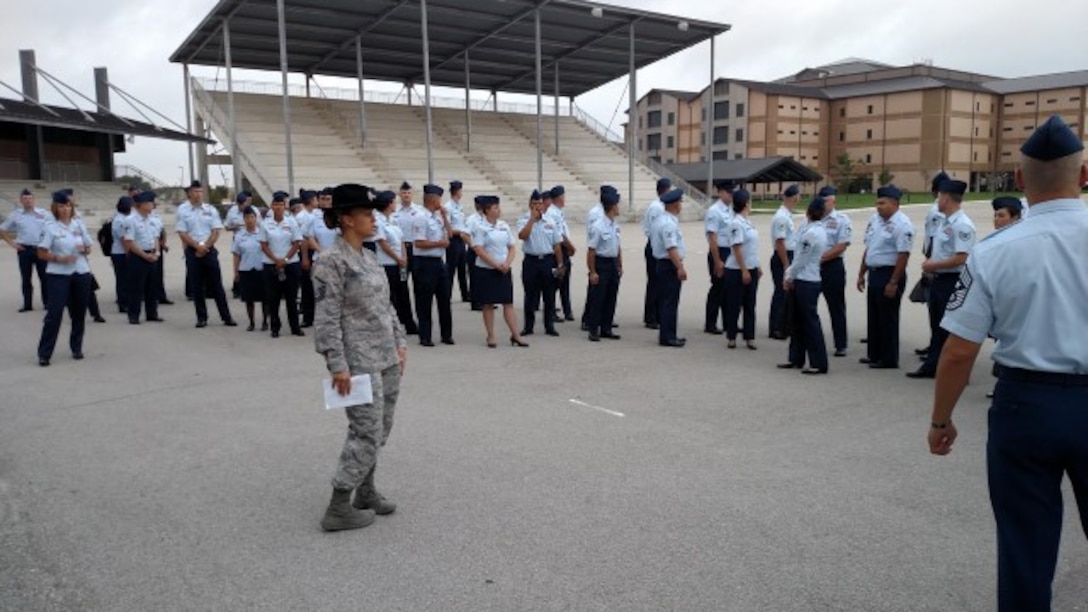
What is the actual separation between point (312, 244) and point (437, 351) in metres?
2.57

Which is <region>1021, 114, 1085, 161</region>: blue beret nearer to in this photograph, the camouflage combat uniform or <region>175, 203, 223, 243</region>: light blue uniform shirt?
the camouflage combat uniform

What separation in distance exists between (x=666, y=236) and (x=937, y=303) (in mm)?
3011

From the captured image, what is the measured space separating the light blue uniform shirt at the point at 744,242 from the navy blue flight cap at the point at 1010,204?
2745 mm

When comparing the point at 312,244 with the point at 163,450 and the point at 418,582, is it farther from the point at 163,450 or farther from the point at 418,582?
the point at 418,582

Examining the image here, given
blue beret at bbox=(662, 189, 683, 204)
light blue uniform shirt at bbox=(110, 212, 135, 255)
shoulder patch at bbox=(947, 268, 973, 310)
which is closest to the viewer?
shoulder patch at bbox=(947, 268, 973, 310)

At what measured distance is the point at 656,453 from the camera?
538 centimetres

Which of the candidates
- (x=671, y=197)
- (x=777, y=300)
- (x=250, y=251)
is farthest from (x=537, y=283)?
(x=250, y=251)

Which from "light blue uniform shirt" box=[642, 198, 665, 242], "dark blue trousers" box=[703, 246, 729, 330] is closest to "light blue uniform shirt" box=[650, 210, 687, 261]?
"light blue uniform shirt" box=[642, 198, 665, 242]

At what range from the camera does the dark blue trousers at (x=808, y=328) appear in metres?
7.73

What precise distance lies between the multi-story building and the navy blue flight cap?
66.6 m

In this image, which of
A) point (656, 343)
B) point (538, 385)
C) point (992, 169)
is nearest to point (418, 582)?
point (538, 385)

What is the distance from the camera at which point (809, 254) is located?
25.9 feet

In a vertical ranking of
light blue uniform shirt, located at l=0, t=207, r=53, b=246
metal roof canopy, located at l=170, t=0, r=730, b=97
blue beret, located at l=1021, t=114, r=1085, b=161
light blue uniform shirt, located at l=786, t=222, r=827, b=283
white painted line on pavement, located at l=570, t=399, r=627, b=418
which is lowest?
white painted line on pavement, located at l=570, t=399, r=627, b=418

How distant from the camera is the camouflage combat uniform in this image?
158 inches
